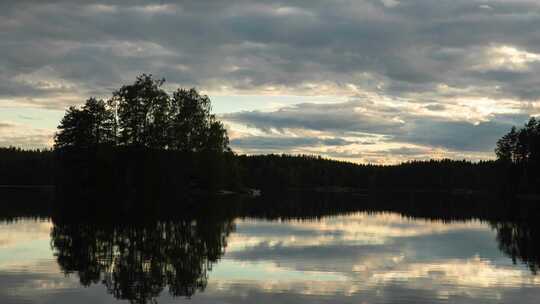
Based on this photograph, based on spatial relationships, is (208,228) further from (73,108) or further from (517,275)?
(73,108)

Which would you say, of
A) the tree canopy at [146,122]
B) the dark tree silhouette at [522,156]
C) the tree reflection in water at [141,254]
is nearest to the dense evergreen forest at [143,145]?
the tree canopy at [146,122]

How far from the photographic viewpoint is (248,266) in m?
25.8

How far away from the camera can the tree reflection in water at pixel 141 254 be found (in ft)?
69.5

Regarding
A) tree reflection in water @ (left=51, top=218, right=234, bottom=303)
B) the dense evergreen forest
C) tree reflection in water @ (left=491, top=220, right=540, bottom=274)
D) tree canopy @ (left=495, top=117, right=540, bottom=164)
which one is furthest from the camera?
tree canopy @ (left=495, top=117, right=540, bottom=164)

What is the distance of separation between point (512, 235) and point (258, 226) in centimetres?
1690

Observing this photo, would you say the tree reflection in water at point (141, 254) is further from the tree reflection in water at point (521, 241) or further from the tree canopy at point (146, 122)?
the tree canopy at point (146, 122)

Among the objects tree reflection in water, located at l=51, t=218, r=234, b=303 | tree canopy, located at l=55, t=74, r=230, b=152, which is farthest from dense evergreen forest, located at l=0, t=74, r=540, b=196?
tree reflection in water, located at l=51, t=218, r=234, b=303

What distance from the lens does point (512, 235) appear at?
140 ft

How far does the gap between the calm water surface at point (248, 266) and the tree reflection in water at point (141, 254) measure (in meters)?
0.04

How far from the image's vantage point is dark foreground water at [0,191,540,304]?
19.9 m

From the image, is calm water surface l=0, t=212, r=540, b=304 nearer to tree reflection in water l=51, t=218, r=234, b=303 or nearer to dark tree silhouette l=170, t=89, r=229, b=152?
tree reflection in water l=51, t=218, r=234, b=303

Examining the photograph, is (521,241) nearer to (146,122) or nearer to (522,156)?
(146,122)

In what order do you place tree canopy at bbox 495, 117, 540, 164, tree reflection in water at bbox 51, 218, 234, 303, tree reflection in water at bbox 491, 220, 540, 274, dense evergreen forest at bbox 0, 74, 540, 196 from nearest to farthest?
tree reflection in water at bbox 51, 218, 234, 303, tree reflection in water at bbox 491, 220, 540, 274, dense evergreen forest at bbox 0, 74, 540, 196, tree canopy at bbox 495, 117, 540, 164

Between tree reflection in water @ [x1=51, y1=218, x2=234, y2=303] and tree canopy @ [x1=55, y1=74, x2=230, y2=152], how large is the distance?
50.8 m
